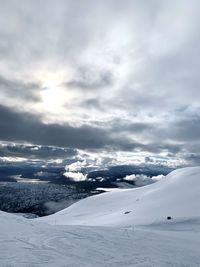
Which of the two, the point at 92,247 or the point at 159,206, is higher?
the point at 159,206

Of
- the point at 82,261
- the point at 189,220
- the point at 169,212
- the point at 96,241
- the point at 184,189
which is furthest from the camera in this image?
the point at 184,189

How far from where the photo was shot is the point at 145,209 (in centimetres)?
3238

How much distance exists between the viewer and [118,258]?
11.7 metres

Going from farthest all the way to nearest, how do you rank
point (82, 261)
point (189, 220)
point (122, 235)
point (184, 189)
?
point (184, 189) → point (189, 220) → point (122, 235) → point (82, 261)

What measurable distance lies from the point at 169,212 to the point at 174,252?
14.6 metres

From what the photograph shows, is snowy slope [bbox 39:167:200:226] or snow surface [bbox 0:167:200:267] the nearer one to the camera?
snow surface [bbox 0:167:200:267]

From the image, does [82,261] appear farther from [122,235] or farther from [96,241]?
[122,235]

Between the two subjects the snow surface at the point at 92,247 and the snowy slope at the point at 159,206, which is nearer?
the snow surface at the point at 92,247

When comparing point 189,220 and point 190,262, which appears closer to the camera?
point 190,262

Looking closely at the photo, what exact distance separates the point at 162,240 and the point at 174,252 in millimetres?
2903

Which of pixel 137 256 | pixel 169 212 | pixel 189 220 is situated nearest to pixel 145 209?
pixel 169 212

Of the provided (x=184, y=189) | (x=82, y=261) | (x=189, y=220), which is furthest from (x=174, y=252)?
(x=184, y=189)

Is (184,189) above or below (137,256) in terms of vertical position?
above

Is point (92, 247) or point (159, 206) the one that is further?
point (159, 206)
